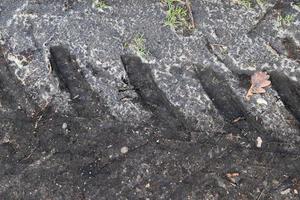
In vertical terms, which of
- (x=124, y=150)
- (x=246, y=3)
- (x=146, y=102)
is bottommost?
(x=124, y=150)

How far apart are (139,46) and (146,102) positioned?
1.15ft

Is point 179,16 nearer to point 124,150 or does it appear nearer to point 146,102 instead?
point 146,102

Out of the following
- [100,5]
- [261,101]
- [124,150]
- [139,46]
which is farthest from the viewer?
[100,5]

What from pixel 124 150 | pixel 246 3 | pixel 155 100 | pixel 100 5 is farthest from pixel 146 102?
pixel 246 3

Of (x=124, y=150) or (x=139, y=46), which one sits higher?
(x=139, y=46)

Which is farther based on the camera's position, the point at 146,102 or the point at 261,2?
the point at 261,2

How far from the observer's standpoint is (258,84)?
3.21 meters

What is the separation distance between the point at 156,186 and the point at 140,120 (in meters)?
0.38

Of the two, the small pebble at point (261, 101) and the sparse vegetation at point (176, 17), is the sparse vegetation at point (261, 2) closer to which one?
the sparse vegetation at point (176, 17)

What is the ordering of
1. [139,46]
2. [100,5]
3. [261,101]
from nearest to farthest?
[261,101] → [139,46] → [100,5]

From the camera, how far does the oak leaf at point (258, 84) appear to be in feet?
10.5

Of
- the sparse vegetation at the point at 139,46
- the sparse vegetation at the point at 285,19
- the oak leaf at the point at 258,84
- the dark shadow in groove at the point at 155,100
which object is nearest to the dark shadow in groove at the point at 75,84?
the dark shadow in groove at the point at 155,100

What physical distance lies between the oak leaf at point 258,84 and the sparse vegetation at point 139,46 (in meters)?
0.61

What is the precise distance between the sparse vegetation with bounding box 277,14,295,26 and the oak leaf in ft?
1.24
